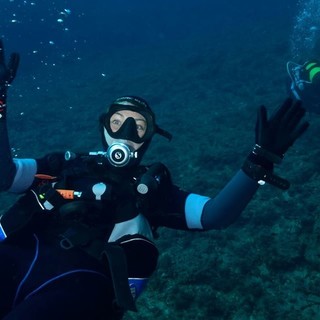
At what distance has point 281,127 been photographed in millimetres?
2879

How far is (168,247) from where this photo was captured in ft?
20.6

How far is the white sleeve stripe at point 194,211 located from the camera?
3.42 metres

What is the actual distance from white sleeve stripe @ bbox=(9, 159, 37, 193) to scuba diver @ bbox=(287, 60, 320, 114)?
7.14 meters

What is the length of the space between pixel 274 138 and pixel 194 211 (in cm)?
106

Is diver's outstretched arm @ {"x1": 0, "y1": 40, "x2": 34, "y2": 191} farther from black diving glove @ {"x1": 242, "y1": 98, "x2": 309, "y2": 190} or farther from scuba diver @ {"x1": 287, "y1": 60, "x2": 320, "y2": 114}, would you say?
scuba diver @ {"x1": 287, "y1": 60, "x2": 320, "y2": 114}

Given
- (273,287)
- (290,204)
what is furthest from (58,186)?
(290,204)

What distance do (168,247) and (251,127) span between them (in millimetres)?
6303

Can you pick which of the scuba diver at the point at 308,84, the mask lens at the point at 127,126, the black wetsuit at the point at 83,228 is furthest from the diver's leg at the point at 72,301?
the scuba diver at the point at 308,84

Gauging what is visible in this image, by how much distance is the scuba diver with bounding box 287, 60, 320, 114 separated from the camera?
330 inches

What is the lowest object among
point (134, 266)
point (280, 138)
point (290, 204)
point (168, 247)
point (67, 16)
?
point (67, 16)

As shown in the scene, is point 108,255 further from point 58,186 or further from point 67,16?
point 67,16

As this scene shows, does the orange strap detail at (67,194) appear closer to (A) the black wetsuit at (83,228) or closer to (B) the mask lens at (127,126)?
(A) the black wetsuit at (83,228)

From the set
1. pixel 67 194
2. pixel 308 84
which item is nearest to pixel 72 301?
pixel 67 194

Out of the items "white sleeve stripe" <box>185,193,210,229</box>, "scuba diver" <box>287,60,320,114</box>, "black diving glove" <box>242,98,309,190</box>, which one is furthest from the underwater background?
"black diving glove" <box>242,98,309,190</box>
